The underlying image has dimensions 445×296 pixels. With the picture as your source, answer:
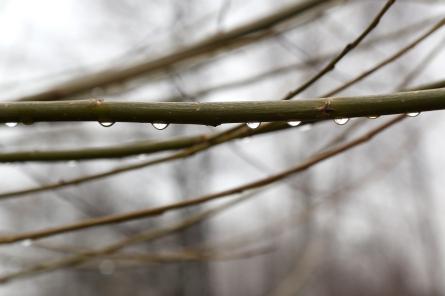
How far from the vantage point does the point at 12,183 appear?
18.8 ft

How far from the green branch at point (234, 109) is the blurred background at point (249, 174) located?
352 mm

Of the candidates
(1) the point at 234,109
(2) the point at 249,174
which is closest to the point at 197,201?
(1) the point at 234,109

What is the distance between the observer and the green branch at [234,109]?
1.70 feet

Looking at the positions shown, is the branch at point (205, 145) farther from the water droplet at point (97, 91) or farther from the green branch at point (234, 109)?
the water droplet at point (97, 91)

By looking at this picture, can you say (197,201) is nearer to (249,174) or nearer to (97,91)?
(97,91)

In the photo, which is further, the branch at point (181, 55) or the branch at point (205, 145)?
the branch at point (181, 55)

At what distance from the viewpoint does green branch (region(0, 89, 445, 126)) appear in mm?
520

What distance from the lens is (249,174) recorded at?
6543mm

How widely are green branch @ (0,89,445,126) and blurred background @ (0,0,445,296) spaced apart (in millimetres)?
352

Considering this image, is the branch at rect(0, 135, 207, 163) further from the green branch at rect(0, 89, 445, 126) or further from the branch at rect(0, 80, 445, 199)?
the green branch at rect(0, 89, 445, 126)

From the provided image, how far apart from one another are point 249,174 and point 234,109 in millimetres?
6035

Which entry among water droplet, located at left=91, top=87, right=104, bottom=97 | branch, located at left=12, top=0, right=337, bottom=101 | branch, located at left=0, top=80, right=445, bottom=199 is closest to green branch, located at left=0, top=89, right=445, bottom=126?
branch, located at left=0, top=80, right=445, bottom=199

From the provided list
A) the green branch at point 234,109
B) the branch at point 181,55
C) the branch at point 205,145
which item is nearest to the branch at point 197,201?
the branch at point 205,145

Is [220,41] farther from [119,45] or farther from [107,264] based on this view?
[119,45]
